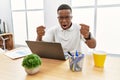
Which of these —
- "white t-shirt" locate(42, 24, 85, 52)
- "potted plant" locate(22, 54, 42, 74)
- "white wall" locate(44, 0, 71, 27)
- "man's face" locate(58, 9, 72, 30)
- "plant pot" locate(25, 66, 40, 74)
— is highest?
"white wall" locate(44, 0, 71, 27)

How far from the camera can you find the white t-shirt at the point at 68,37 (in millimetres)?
1711

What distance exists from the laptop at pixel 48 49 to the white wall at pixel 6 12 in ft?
8.80

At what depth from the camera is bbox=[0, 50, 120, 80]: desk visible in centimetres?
93

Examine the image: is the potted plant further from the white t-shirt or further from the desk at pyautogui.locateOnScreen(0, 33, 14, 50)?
the desk at pyautogui.locateOnScreen(0, 33, 14, 50)

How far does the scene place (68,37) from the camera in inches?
68.1

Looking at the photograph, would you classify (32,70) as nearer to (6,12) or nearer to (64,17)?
(64,17)

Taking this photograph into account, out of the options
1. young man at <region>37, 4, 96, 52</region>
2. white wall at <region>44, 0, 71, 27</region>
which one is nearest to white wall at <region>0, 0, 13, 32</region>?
white wall at <region>44, 0, 71, 27</region>

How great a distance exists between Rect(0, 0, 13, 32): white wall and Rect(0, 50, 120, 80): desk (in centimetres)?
→ 269

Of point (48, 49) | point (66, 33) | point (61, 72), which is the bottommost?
point (61, 72)

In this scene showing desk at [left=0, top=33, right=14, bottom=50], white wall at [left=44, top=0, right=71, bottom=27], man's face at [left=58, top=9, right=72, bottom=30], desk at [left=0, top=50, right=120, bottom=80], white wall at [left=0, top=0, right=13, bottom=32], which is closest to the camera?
desk at [left=0, top=50, right=120, bottom=80]

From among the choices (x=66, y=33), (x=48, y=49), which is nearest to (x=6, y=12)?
(x=66, y=33)

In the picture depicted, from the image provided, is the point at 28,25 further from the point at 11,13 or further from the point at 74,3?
the point at 74,3

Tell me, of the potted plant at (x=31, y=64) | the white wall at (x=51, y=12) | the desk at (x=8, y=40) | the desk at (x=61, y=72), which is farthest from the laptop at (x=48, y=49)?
the desk at (x=8, y=40)

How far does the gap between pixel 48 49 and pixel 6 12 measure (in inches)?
116
